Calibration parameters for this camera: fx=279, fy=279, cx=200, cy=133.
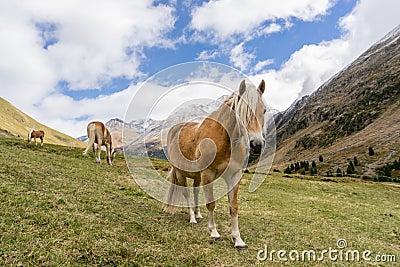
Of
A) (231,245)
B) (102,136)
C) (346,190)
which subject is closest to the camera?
(231,245)

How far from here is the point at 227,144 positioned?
24.6ft

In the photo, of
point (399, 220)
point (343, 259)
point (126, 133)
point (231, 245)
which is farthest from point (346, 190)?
point (126, 133)

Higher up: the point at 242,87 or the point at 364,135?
the point at 364,135

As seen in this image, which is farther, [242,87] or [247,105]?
[242,87]

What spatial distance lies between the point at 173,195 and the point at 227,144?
432 cm

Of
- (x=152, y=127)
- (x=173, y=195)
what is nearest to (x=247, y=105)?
(x=152, y=127)

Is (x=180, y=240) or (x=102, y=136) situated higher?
(x=102, y=136)

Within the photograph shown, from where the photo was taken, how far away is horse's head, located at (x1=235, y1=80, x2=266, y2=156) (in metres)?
6.46

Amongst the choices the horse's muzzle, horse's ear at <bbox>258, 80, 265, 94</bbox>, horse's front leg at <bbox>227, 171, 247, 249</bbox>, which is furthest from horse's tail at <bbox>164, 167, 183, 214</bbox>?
horse's ear at <bbox>258, 80, 265, 94</bbox>

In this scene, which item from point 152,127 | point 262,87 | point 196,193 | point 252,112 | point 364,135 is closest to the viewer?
point 252,112

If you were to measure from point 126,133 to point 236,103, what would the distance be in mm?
3187

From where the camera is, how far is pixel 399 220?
1738 cm

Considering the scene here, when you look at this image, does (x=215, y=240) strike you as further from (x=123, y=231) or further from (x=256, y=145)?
(x=256, y=145)

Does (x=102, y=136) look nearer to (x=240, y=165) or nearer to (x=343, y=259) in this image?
(x=240, y=165)
